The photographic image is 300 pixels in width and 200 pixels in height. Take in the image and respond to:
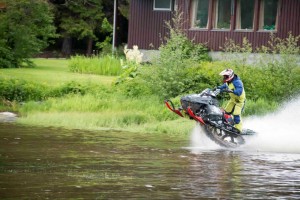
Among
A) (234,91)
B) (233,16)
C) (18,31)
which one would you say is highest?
(233,16)

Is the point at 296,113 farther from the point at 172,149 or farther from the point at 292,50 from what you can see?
the point at 172,149

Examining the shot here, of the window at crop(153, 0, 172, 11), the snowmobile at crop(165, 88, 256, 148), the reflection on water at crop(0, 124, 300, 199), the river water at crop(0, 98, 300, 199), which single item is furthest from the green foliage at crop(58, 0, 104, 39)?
the snowmobile at crop(165, 88, 256, 148)

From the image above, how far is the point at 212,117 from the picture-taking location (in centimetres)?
2138

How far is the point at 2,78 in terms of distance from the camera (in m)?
31.4

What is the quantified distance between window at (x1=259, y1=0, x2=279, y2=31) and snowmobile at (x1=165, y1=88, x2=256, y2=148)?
18.1 m

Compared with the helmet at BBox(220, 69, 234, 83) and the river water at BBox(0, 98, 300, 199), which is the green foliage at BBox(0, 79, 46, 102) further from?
the helmet at BBox(220, 69, 234, 83)

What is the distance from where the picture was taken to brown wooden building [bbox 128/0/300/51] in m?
38.7

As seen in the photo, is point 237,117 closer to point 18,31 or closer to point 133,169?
point 133,169

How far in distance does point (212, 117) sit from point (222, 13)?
65.8ft

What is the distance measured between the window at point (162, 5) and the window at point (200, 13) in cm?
234

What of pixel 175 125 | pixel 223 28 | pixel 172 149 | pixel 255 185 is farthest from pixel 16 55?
pixel 255 185

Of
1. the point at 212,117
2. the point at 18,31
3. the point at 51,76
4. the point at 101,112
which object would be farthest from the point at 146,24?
the point at 212,117

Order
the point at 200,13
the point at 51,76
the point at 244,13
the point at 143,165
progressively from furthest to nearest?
the point at 200,13, the point at 244,13, the point at 51,76, the point at 143,165

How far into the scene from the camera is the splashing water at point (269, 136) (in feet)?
71.9
